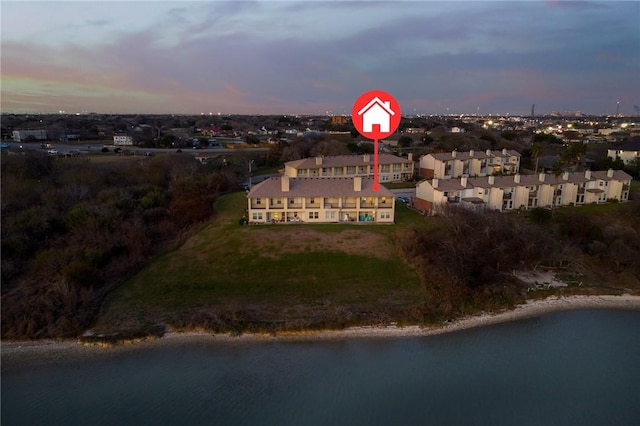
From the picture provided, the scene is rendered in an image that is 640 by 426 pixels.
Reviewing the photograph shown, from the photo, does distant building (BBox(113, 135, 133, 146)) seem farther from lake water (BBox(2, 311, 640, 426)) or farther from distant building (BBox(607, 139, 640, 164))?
distant building (BBox(607, 139, 640, 164))

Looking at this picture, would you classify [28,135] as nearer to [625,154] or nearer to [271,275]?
[271,275]

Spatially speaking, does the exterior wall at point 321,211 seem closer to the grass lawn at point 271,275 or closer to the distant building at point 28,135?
the grass lawn at point 271,275

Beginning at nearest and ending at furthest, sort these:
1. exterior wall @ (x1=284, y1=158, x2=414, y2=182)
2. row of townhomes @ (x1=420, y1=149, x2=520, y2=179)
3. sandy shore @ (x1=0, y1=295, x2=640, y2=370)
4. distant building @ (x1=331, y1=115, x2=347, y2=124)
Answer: sandy shore @ (x1=0, y1=295, x2=640, y2=370)
exterior wall @ (x1=284, y1=158, x2=414, y2=182)
row of townhomes @ (x1=420, y1=149, x2=520, y2=179)
distant building @ (x1=331, y1=115, x2=347, y2=124)

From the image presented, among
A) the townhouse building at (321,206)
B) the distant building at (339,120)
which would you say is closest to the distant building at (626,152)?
the townhouse building at (321,206)

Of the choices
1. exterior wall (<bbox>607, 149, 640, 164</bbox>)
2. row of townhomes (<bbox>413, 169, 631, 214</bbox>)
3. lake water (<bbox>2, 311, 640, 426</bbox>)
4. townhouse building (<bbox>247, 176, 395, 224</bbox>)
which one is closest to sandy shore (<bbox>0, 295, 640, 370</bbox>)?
lake water (<bbox>2, 311, 640, 426</bbox>)

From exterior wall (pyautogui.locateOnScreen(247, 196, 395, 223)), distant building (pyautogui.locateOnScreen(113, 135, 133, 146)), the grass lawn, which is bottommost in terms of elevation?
the grass lawn

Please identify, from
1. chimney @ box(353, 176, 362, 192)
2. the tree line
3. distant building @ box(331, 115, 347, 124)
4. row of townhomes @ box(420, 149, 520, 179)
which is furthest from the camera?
distant building @ box(331, 115, 347, 124)
